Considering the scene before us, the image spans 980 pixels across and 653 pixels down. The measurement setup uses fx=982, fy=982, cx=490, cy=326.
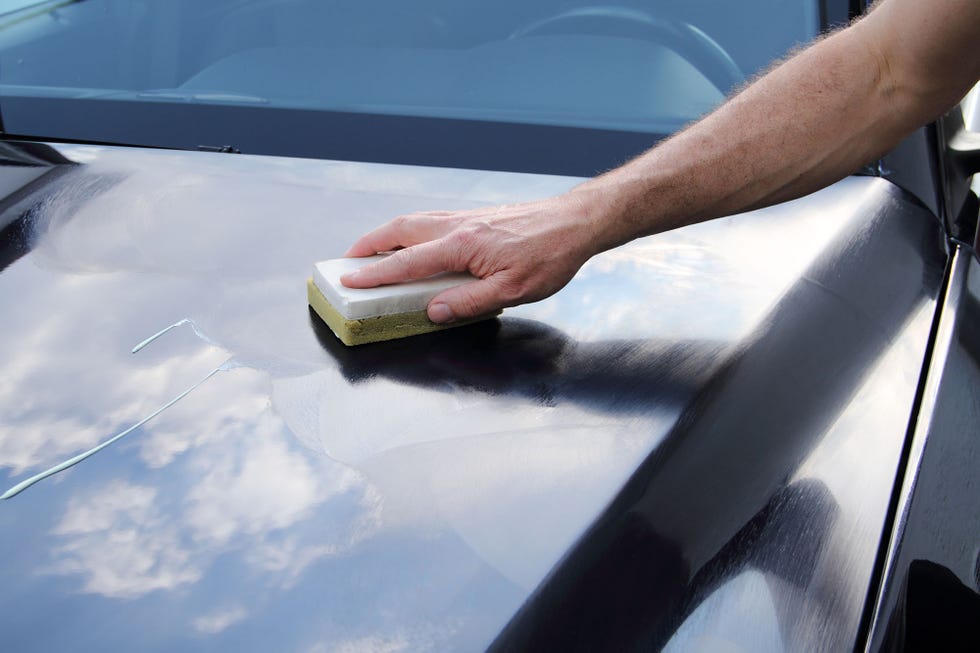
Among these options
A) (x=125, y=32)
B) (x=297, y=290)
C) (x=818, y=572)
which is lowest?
(x=818, y=572)

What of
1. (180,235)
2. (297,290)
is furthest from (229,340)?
(180,235)

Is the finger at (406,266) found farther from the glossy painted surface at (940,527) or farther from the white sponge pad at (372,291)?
the glossy painted surface at (940,527)

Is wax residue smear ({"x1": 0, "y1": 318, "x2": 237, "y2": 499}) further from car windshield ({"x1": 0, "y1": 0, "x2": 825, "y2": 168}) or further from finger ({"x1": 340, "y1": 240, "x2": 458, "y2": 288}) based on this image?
car windshield ({"x1": 0, "y1": 0, "x2": 825, "y2": 168})

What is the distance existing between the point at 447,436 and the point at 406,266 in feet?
0.97

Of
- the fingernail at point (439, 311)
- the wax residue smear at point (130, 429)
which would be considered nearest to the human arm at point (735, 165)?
the fingernail at point (439, 311)

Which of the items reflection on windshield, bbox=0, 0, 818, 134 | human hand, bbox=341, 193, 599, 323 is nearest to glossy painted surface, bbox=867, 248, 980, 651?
human hand, bbox=341, 193, 599, 323

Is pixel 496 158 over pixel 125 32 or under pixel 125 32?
under

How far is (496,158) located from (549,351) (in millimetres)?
451

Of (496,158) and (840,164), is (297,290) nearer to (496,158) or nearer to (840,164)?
(496,158)

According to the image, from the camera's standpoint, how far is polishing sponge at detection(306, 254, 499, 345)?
1058mm

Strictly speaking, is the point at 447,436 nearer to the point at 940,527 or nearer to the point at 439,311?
the point at 439,311

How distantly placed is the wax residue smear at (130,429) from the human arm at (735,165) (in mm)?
184

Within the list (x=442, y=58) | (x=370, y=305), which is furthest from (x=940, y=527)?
(x=442, y=58)

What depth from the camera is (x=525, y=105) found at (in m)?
1.49
